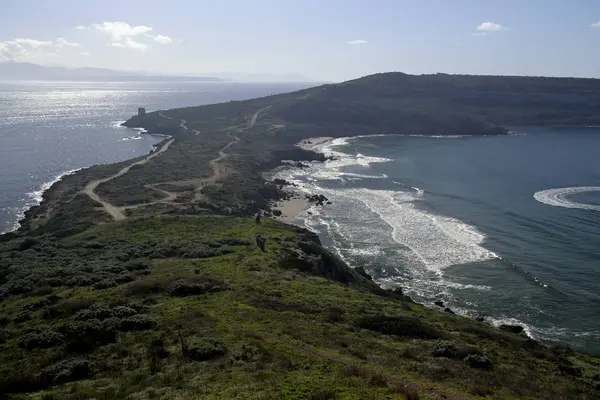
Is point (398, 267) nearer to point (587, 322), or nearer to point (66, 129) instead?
point (587, 322)

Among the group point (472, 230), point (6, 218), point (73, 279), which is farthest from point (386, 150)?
point (73, 279)

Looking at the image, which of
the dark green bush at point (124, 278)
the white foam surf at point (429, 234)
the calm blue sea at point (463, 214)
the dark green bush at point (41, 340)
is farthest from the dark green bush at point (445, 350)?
the white foam surf at point (429, 234)

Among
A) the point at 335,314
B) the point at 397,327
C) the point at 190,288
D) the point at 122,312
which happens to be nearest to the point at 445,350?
the point at 397,327

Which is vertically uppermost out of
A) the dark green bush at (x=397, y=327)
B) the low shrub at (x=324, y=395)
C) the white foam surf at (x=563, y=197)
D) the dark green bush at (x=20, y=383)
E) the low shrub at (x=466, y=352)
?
the low shrub at (x=324, y=395)

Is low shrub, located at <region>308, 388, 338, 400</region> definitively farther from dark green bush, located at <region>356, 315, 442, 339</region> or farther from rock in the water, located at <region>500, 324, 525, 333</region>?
rock in the water, located at <region>500, 324, 525, 333</region>

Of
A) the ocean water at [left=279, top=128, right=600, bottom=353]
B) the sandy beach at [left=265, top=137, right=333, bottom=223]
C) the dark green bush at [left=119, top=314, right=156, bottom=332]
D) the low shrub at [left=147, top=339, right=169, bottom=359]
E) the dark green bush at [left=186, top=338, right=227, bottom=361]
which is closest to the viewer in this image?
the dark green bush at [left=186, top=338, right=227, bottom=361]

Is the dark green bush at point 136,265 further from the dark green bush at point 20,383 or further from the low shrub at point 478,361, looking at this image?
the low shrub at point 478,361

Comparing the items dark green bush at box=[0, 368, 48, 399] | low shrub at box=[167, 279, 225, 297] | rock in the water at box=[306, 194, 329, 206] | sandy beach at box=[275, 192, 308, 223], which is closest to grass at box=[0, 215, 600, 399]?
dark green bush at box=[0, 368, 48, 399]
